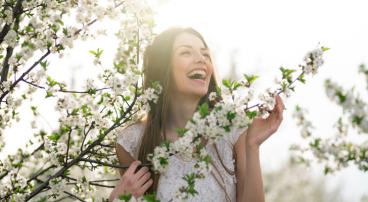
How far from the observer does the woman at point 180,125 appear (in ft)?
7.48

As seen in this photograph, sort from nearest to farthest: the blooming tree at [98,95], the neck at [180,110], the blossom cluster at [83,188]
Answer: the blooming tree at [98,95], the blossom cluster at [83,188], the neck at [180,110]

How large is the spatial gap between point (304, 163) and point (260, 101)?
1.19m

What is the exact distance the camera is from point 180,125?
2.55 metres

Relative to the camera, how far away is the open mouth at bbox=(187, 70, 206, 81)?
2.30 meters

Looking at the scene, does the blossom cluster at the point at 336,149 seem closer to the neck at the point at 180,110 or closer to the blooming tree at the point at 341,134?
the blooming tree at the point at 341,134

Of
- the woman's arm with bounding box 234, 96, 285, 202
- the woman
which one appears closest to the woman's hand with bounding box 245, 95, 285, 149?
the woman's arm with bounding box 234, 96, 285, 202

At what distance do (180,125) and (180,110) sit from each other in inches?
5.4

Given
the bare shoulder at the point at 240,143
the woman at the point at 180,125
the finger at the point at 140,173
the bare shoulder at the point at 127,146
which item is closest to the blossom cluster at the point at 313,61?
the woman at the point at 180,125

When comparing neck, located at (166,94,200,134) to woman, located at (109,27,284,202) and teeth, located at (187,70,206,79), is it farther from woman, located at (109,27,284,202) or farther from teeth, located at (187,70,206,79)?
teeth, located at (187,70,206,79)

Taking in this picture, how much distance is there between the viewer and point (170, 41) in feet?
8.46

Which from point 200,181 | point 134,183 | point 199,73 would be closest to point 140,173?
point 134,183

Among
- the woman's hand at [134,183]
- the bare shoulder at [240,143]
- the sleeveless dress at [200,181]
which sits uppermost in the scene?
the bare shoulder at [240,143]

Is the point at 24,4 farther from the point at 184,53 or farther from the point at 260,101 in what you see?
the point at 260,101

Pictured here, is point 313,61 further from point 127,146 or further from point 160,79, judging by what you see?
A: point 127,146
